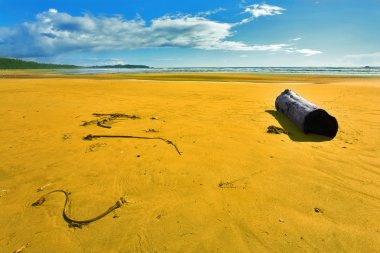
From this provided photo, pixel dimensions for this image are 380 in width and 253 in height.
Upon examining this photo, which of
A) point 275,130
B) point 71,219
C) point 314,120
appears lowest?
point 71,219

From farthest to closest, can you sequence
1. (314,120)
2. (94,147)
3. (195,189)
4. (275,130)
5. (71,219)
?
(275,130) < (314,120) < (94,147) < (195,189) < (71,219)

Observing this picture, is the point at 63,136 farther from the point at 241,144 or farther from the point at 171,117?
the point at 241,144

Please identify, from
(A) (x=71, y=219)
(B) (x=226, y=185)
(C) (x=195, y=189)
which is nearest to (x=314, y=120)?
(B) (x=226, y=185)

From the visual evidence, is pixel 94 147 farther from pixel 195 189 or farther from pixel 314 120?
pixel 314 120

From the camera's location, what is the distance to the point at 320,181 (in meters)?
3.48

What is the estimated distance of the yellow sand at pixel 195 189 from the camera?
2.38 metres

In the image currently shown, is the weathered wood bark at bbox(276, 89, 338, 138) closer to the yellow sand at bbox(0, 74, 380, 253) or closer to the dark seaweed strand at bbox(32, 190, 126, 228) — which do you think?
the yellow sand at bbox(0, 74, 380, 253)

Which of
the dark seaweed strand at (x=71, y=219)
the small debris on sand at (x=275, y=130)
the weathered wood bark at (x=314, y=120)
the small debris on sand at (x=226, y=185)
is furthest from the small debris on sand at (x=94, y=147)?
the weathered wood bark at (x=314, y=120)

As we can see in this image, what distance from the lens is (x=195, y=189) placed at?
3260 millimetres

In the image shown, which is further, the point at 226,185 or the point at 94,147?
the point at 94,147

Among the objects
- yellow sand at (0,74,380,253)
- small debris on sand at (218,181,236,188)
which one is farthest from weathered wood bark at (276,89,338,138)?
small debris on sand at (218,181,236,188)

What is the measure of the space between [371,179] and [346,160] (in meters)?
0.68

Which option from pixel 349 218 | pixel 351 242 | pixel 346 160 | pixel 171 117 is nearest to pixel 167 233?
pixel 351 242

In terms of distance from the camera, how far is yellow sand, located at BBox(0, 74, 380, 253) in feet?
7.81
